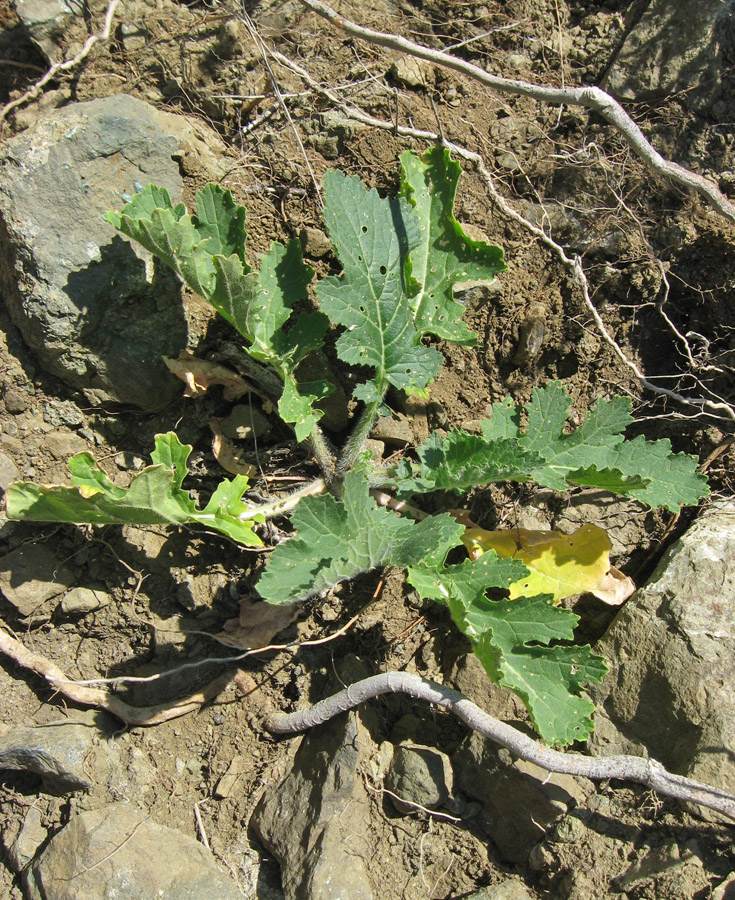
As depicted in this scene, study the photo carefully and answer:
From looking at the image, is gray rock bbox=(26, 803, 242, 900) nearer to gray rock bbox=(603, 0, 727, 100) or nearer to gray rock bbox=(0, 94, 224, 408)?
gray rock bbox=(0, 94, 224, 408)

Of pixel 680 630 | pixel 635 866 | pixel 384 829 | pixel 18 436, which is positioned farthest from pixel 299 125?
pixel 635 866

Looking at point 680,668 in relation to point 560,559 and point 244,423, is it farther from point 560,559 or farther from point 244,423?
point 244,423

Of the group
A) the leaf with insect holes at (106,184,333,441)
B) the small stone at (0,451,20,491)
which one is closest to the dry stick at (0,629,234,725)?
the small stone at (0,451,20,491)

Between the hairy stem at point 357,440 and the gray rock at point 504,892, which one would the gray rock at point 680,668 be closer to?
the gray rock at point 504,892

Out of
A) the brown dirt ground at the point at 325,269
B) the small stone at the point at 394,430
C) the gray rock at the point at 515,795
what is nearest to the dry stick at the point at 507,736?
the gray rock at the point at 515,795

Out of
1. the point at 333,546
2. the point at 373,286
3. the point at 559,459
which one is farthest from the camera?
the point at 559,459

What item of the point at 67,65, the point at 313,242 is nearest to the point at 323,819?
the point at 313,242

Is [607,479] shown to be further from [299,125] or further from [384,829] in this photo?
[299,125]
